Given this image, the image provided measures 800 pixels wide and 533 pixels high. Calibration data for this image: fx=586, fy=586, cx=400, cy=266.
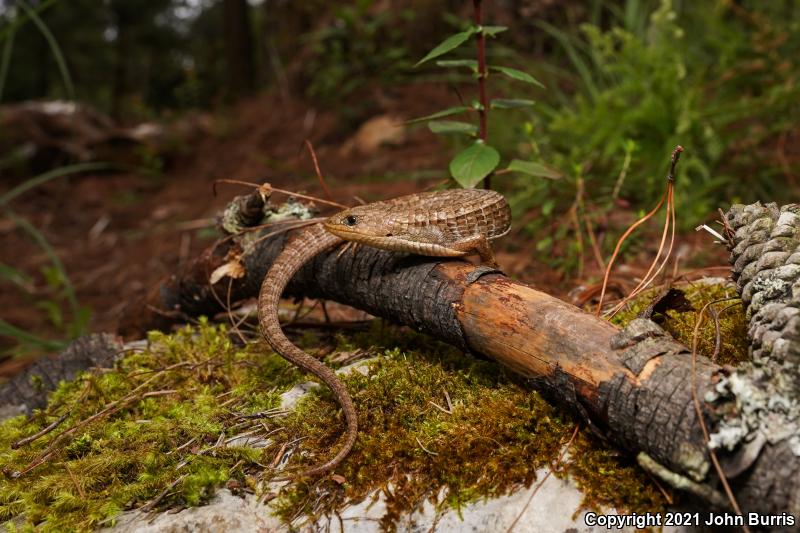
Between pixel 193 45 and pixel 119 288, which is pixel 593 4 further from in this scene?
pixel 193 45

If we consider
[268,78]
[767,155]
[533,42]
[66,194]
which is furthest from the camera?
[268,78]

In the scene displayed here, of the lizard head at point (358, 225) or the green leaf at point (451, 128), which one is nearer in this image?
the lizard head at point (358, 225)

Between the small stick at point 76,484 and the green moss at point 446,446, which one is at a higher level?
the green moss at point 446,446

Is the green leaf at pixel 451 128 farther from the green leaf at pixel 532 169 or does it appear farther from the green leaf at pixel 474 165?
the green leaf at pixel 532 169

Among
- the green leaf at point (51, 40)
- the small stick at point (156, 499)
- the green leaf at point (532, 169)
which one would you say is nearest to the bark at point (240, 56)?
the green leaf at point (51, 40)

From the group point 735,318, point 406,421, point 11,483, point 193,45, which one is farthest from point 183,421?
point 193,45

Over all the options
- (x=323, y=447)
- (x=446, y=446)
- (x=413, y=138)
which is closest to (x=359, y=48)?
(x=413, y=138)

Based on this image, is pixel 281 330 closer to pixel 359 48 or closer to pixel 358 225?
pixel 358 225
